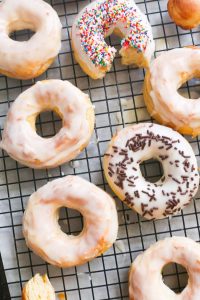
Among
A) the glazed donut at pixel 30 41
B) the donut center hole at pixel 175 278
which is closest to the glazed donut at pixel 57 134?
the glazed donut at pixel 30 41

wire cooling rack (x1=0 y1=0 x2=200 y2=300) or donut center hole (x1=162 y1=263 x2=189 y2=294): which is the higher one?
wire cooling rack (x1=0 y1=0 x2=200 y2=300)

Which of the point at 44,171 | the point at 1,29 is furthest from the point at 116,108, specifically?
the point at 1,29

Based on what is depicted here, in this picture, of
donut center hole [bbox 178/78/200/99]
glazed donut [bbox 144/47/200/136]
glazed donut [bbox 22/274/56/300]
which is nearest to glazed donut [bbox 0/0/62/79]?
glazed donut [bbox 144/47/200/136]

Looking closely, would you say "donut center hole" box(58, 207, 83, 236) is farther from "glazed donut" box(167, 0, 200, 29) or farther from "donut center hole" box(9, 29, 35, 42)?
"glazed donut" box(167, 0, 200, 29)

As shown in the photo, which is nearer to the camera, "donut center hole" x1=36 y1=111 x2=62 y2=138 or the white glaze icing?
the white glaze icing

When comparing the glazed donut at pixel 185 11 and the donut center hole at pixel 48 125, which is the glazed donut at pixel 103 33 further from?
the donut center hole at pixel 48 125

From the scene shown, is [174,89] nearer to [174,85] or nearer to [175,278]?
[174,85]
